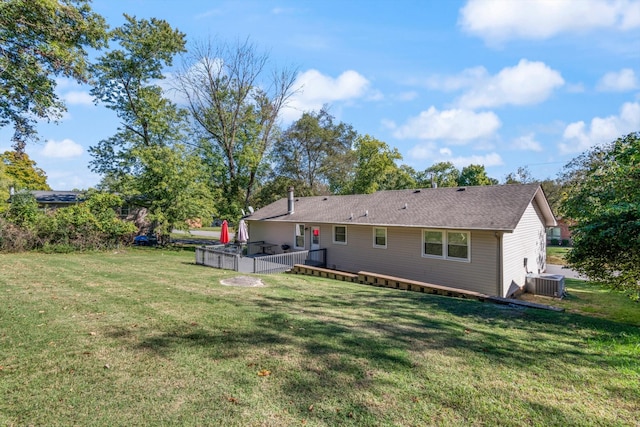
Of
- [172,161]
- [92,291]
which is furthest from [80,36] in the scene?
[92,291]

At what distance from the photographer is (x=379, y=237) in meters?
14.9

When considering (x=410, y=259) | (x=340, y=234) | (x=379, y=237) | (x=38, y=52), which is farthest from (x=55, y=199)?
(x=410, y=259)

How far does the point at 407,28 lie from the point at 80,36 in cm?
1483

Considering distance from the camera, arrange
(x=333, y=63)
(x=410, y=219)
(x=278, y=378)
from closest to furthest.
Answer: (x=278, y=378) → (x=410, y=219) → (x=333, y=63)

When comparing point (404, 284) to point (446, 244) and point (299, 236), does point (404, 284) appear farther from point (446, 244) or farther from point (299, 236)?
point (299, 236)

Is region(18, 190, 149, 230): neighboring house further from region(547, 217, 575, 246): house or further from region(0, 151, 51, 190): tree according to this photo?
region(547, 217, 575, 246): house

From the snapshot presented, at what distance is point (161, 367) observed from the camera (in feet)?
13.4

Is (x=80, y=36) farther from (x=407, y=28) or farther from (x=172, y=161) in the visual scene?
(x=407, y=28)

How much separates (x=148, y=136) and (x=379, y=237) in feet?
74.4

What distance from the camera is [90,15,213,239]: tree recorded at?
22.6 m

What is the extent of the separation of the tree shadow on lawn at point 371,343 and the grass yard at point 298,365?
3 centimetres

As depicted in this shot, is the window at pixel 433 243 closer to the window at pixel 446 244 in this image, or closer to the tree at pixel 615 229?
the window at pixel 446 244

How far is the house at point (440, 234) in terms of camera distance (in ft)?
38.2

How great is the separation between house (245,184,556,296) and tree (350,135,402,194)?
13.6 m
